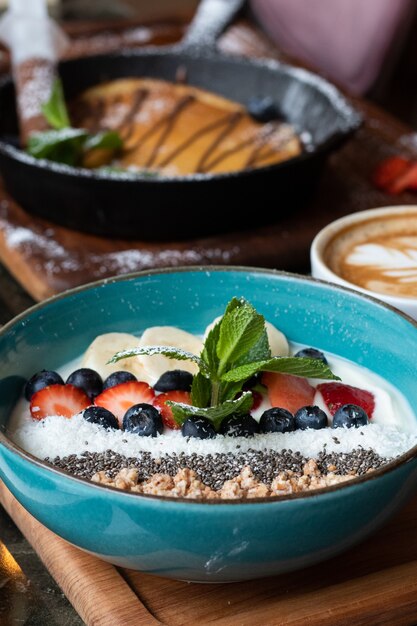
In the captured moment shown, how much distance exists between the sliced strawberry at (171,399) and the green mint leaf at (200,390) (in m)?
0.03

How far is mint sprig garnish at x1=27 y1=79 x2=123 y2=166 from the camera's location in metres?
1.62

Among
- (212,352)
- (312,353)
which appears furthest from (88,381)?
(312,353)

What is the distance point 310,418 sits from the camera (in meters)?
0.87

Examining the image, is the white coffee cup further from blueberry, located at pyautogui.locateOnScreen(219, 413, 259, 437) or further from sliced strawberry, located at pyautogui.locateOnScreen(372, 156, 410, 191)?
sliced strawberry, located at pyautogui.locateOnScreen(372, 156, 410, 191)

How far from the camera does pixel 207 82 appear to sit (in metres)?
1.99

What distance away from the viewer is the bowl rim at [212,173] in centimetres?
141

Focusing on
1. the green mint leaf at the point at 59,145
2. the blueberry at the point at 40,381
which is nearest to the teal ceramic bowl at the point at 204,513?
the blueberry at the point at 40,381

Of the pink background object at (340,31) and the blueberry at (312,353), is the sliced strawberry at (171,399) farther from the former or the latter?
the pink background object at (340,31)

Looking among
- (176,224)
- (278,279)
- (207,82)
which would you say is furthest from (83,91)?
(278,279)

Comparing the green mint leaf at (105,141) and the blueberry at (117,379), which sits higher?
the blueberry at (117,379)

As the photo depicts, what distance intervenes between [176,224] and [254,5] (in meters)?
1.42

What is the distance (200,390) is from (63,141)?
866 mm

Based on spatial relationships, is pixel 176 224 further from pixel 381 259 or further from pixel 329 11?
pixel 329 11

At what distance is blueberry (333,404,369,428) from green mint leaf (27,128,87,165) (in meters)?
0.91
